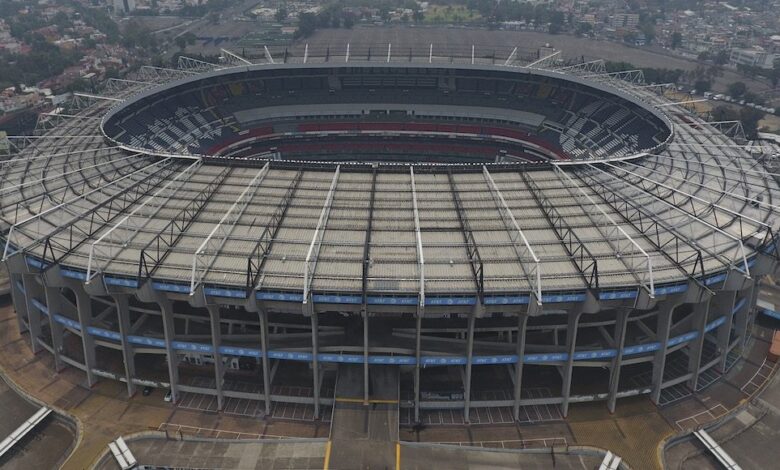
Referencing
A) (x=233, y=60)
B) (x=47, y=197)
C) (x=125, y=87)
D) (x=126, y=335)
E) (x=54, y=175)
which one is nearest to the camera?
(x=126, y=335)

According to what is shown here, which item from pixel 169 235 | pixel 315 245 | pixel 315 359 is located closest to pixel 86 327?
pixel 169 235

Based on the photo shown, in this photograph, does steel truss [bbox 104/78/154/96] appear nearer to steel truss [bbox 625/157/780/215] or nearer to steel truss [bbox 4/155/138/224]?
steel truss [bbox 4/155/138/224]

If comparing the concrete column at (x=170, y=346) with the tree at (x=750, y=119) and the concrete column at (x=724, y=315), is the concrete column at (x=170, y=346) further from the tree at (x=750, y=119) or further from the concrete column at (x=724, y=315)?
the tree at (x=750, y=119)

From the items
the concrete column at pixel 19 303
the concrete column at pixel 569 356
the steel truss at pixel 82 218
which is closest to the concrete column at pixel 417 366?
the concrete column at pixel 569 356

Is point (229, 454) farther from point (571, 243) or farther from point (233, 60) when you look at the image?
point (233, 60)

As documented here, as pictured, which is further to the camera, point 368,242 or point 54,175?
point 54,175

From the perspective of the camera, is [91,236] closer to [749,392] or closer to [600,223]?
[600,223]

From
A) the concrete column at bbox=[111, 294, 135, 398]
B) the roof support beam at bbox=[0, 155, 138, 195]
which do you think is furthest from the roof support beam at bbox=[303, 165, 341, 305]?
the roof support beam at bbox=[0, 155, 138, 195]
